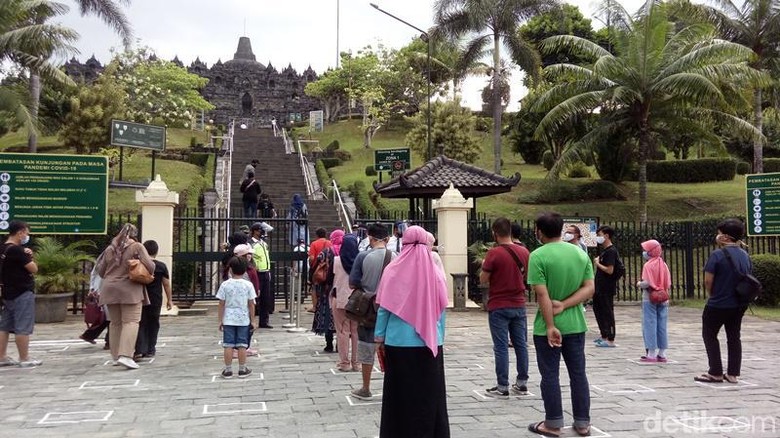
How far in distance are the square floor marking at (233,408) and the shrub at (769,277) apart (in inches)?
475

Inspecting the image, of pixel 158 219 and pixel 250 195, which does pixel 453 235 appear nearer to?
pixel 158 219

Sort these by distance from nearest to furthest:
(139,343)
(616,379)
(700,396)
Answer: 1. (700,396)
2. (616,379)
3. (139,343)

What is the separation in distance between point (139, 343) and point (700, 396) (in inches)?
260

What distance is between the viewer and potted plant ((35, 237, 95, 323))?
37.4 ft

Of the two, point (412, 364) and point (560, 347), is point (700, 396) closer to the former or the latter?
point (560, 347)

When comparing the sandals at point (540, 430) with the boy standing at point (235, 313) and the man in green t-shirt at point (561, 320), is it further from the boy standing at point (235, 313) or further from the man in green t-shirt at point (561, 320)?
the boy standing at point (235, 313)

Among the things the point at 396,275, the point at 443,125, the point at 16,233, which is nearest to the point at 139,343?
the point at 16,233

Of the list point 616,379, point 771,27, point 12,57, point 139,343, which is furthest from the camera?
point 771,27

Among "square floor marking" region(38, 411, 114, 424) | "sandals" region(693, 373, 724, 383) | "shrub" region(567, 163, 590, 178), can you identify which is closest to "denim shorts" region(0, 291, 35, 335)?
"square floor marking" region(38, 411, 114, 424)

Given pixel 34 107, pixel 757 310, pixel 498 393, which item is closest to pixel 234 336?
pixel 498 393

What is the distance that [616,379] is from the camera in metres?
6.73

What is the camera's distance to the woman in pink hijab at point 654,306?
7.44 m

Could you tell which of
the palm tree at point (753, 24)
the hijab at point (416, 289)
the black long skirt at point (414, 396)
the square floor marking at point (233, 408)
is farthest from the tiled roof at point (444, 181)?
the palm tree at point (753, 24)

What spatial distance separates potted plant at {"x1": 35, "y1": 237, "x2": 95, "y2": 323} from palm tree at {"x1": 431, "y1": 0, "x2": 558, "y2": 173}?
16.6 metres
